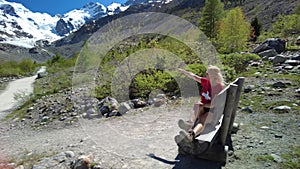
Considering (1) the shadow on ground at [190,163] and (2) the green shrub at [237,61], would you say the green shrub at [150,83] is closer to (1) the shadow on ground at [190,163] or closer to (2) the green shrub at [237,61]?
(2) the green shrub at [237,61]

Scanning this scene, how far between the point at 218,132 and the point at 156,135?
7.23ft

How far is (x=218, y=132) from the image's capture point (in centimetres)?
454

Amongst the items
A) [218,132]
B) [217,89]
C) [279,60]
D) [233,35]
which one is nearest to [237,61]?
[279,60]

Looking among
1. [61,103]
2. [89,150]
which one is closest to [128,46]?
[61,103]

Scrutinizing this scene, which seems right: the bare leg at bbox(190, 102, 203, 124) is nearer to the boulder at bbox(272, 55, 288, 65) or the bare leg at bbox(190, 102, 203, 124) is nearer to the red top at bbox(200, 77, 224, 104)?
the red top at bbox(200, 77, 224, 104)

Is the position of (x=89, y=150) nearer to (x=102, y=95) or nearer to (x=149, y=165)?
(x=149, y=165)

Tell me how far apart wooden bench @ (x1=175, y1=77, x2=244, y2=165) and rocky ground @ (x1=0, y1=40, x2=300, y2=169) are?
16 cm

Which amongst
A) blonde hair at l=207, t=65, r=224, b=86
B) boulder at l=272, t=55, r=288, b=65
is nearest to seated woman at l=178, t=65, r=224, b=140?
blonde hair at l=207, t=65, r=224, b=86

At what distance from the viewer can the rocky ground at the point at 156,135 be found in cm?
480

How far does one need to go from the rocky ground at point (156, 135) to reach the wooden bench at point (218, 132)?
161 millimetres

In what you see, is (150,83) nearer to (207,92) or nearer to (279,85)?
(279,85)

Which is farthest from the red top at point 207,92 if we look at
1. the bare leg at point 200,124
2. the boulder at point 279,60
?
the boulder at point 279,60

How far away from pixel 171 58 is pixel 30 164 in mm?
8290

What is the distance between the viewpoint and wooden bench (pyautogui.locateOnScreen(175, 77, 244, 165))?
4.20 metres
